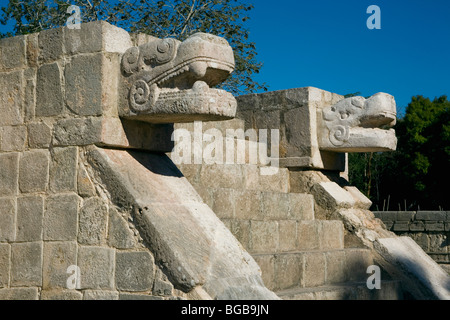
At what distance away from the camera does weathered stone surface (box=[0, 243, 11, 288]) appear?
15.6ft

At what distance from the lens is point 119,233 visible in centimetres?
430

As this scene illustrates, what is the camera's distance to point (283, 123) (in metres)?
7.40

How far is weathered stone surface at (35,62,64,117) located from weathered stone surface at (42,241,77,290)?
0.97 metres

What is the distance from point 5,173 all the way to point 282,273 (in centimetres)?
230

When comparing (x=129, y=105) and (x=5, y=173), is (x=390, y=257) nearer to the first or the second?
(x=129, y=105)

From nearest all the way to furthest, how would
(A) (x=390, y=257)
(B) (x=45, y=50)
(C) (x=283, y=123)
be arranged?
1. (B) (x=45, y=50)
2. (A) (x=390, y=257)
3. (C) (x=283, y=123)

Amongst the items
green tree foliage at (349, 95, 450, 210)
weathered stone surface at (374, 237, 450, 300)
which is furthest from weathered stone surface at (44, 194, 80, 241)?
green tree foliage at (349, 95, 450, 210)

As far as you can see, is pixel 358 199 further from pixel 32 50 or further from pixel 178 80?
pixel 32 50

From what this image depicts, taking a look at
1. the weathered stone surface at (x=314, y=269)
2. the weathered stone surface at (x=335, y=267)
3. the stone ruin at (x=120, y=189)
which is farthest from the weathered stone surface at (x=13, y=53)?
the weathered stone surface at (x=335, y=267)

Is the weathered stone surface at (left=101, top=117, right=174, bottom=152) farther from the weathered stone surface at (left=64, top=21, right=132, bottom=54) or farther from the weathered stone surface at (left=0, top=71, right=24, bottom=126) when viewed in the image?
the weathered stone surface at (left=0, top=71, right=24, bottom=126)

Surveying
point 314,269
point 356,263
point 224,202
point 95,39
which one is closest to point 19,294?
point 224,202
